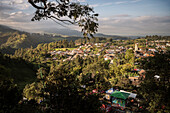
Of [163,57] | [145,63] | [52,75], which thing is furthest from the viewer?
[145,63]

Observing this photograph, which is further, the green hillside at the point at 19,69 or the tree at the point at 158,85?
the green hillside at the point at 19,69

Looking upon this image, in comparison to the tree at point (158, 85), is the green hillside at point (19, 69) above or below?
below

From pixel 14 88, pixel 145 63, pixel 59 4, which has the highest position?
pixel 59 4

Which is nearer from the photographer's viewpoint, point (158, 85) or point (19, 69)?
point (158, 85)

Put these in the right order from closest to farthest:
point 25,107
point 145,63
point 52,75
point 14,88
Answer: point 25,107, point 14,88, point 52,75, point 145,63

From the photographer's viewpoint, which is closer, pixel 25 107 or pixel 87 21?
pixel 87 21

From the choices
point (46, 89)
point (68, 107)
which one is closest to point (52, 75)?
point (46, 89)

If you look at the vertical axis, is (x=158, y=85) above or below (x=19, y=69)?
above

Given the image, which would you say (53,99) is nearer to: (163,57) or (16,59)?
(163,57)

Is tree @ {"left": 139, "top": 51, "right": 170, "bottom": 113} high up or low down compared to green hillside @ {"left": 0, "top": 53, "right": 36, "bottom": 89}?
up

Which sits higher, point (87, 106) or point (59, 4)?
point (59, 4)

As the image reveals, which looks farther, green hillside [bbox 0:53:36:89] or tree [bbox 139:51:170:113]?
green hillside [bbox 0:53:36:89]
